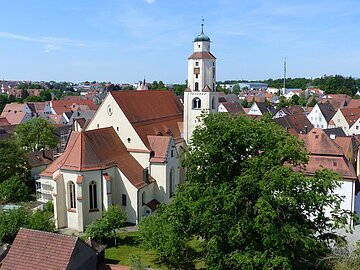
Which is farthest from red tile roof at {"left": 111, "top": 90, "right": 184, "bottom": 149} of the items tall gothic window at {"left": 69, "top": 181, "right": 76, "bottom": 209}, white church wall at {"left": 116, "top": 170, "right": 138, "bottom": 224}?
tall gothic window at {"left": 69, "top": 181, "right": 76, "bottom": 209}

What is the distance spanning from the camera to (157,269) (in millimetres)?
25641

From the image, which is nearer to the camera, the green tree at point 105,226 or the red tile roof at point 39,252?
the red tile roof at point 39,252

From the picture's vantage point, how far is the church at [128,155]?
1350 inches

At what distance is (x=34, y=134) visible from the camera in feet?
183

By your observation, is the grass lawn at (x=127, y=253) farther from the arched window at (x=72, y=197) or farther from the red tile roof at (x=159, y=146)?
the red tile roof at (x=159, y=146)

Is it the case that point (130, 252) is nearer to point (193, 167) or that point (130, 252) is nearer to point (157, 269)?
point (157, 269)

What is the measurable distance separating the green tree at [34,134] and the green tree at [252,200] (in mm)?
38800

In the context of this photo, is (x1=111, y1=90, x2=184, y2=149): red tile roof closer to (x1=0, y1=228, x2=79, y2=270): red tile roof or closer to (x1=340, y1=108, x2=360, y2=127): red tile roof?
(x1=0, y1=228, x2=79, y2=270): red tile roof

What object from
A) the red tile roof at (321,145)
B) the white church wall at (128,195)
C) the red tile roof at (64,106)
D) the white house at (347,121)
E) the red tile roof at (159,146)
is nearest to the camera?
the red tile roof at (321,145)

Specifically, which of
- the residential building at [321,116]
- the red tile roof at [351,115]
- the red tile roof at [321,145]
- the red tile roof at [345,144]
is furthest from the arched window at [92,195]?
the residential building at [321,116]

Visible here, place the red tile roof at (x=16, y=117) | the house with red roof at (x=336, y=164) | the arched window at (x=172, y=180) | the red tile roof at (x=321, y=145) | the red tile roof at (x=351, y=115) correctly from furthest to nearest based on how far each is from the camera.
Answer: the red tile roof at (x=16, y=117)
the red tile roof at (x=351, y=115)
the arched window at (x=172, y=180)
the red tile roof at (x=321, y=145)
the house with red roof at (x=336, y=164)

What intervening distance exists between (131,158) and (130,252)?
11417 millimetres

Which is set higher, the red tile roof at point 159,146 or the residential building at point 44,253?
the red tile roof at point 159,146

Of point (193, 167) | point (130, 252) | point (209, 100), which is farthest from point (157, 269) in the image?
point (209, 100)
